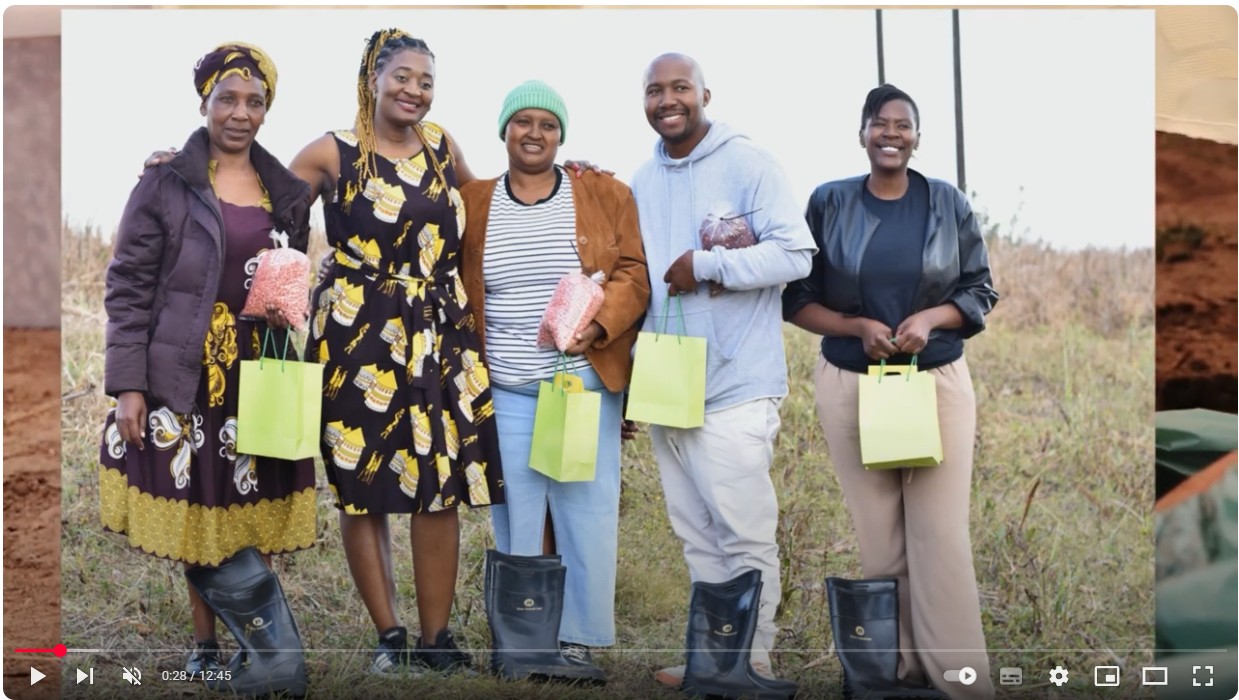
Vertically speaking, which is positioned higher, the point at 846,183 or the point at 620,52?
the point at 620,52

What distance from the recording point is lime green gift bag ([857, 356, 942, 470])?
13.3 feet

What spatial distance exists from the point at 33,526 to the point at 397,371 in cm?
128

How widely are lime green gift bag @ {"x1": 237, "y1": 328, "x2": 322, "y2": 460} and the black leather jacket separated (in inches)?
57.4

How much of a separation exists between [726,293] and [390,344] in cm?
98

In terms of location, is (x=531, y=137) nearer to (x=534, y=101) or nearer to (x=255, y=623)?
(x=534, y=101)

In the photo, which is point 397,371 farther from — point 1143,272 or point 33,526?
point 1143,272

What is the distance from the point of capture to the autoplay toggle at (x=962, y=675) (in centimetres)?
427

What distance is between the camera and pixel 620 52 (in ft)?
14.2

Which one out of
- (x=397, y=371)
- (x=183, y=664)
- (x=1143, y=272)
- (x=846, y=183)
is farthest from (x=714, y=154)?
(x=183, y=664)

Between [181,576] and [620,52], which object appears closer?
[620,52]

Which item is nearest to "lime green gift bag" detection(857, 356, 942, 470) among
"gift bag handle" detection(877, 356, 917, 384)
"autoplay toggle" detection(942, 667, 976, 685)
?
"gift bag handle" detection(877, 356, 917, 384)

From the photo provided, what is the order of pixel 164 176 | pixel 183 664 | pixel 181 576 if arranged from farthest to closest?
1. pixel 181 576
2. pixel 183 664
3. pixel 164 176

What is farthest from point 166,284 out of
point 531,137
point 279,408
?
point 531,137

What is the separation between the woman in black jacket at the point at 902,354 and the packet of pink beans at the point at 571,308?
23.7 inches
